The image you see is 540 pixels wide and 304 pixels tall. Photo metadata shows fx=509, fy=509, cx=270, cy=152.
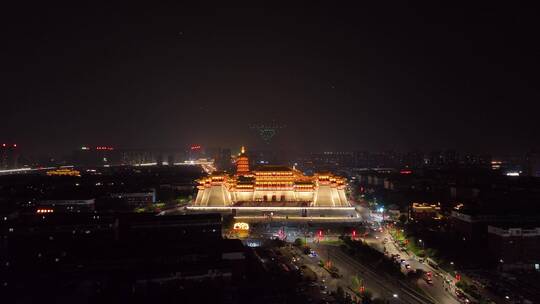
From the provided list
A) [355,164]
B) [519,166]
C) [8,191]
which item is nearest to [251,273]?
[8,191]

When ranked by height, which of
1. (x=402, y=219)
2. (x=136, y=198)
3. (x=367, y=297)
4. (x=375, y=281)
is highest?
(x=136, y=198)

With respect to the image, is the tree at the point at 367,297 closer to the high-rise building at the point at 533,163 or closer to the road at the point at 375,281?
the road at the point at 375,281

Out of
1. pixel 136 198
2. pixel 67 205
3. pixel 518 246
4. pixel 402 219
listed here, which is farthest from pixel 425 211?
pixel 67 205

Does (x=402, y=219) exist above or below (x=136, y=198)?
below

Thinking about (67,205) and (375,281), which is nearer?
(375,281)

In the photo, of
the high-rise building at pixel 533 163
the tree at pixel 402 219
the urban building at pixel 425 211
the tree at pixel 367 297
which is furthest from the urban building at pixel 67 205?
the high-rise building at pixel 533 163

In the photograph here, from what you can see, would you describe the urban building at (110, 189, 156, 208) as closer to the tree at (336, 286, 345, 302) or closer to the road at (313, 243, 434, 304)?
the road at (313, 243, 434, 304)

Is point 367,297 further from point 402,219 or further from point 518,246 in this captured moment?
point 402,219

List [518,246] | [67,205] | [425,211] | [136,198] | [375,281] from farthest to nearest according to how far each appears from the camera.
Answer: [136,198], [67,205], [425,211], [518,246], [375,281]

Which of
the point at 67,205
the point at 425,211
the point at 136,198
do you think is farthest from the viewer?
the point at 136,198

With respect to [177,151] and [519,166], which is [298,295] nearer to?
[519,166]
